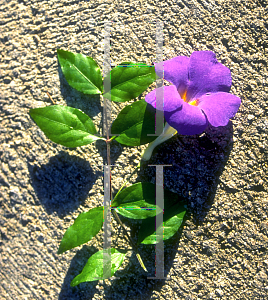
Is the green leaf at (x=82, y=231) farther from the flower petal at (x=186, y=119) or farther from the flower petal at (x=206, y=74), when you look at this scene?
the flower petal at (x=206, y=74)

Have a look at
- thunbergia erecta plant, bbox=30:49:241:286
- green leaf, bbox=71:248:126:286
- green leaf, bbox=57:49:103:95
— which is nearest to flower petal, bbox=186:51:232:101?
thunbergia erecta plant, bbox=30:49:241:286

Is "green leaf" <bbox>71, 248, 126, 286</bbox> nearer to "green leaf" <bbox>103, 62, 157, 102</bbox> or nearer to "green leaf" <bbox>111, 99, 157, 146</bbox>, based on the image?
"green leaf" <bbox>111, 99, 157, 146</bbox>

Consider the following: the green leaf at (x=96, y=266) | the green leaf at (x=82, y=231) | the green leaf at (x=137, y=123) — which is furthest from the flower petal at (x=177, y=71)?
the green leaf at (x=96, y=266)

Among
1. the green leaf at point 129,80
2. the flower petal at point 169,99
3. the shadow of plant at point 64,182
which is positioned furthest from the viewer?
the shadow of plant at point 64,182

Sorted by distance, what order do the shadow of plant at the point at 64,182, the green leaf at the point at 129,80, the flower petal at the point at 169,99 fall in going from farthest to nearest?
the shadow of plant at the point at 64,182 → the green leaf at the point at 129,80 → the flower petal at the point at 169,99

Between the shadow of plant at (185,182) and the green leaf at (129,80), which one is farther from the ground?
the green leaf at (129,80)

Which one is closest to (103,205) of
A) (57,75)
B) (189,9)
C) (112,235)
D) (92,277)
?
(112,235)
